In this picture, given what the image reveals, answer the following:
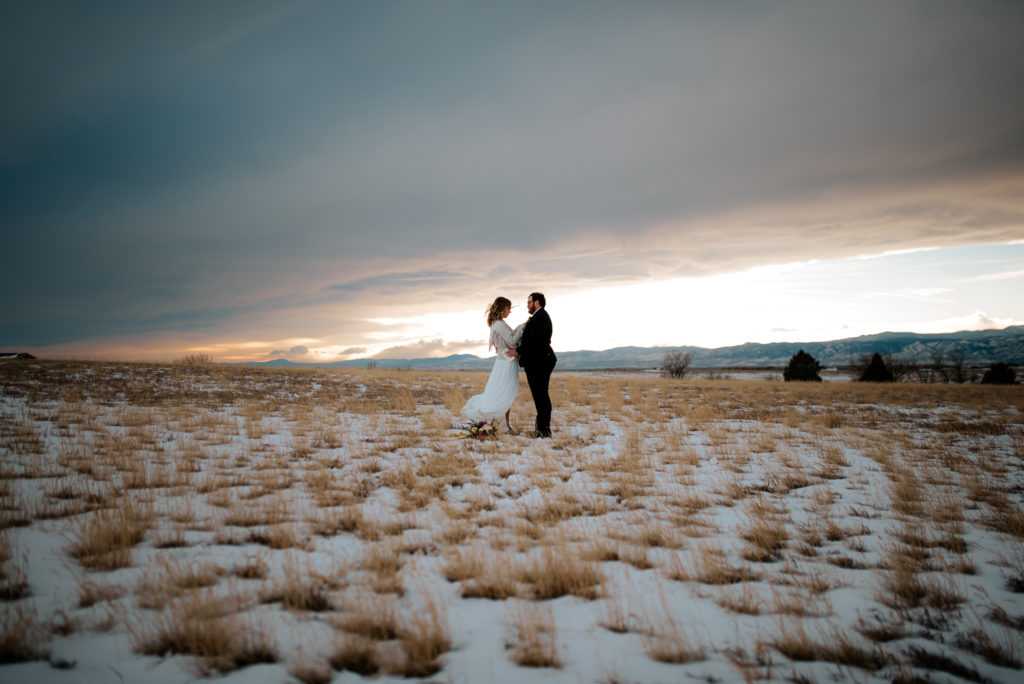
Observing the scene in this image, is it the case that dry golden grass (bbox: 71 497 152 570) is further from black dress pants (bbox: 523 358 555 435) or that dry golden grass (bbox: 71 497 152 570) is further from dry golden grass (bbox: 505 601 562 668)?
black dress pants (bbox: 523 358 555 435)

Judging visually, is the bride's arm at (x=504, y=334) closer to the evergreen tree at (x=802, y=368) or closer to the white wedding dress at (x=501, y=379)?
the white wedding dress at (x=501, y=379)

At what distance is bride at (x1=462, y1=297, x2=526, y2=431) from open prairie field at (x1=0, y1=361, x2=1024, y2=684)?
3.04 ft

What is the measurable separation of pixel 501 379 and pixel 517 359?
0.59m

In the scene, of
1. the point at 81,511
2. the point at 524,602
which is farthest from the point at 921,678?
the point at 81,511

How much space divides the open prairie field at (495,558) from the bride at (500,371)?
927 mm

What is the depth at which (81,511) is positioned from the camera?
16.5 ft

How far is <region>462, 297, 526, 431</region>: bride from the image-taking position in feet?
34.0

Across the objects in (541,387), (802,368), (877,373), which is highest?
(541,387)

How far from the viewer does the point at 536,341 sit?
33.2 ft

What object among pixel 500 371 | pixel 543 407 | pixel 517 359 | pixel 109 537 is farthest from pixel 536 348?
pixel 109 537

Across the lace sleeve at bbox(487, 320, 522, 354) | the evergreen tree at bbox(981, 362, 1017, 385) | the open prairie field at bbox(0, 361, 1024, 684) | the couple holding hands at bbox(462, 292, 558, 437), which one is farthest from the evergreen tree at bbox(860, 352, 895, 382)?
the lace sleeve at bbox(487, 320, 522, 354)

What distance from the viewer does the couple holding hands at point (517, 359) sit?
1015 cm

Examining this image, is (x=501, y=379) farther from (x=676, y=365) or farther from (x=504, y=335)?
(x=676, y=365)

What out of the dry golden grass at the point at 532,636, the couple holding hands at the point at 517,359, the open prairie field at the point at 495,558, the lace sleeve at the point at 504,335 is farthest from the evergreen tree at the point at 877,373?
the dry golden grass at the point at 532,636
